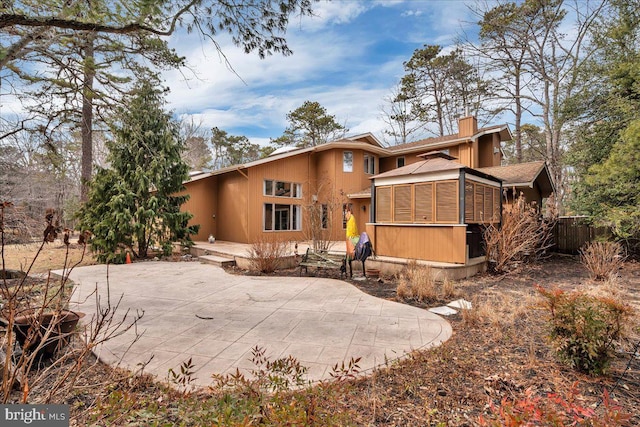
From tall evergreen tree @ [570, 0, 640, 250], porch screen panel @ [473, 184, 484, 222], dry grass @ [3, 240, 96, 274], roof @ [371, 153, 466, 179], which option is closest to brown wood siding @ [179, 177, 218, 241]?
dry grass @ [3, 240, 96, 274]

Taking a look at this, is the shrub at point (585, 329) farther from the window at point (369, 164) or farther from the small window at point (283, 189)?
the window at point (369, 164)

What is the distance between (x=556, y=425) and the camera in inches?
59.4

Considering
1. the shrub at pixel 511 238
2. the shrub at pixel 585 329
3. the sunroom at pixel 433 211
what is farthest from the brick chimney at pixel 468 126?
the shrub at pixel 585 329

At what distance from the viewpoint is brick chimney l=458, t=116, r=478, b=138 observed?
1465 cm

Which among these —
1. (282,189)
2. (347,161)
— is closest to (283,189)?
(282,189)

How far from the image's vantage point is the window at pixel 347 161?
1598 centimetres

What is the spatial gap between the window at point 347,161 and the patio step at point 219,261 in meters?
8.19

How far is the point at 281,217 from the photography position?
15.4 m

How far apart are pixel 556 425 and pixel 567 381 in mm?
1711

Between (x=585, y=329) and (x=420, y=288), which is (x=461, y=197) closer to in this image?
(x=420, y=288)

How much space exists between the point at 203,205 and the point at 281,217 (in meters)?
4.04

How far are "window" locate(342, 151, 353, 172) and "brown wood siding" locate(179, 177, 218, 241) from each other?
6868 millimetres

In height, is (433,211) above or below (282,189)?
below

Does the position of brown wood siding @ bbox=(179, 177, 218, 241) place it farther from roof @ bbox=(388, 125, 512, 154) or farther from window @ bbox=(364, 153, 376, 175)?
roof @ bbox=(388, 125, 512, 154)
